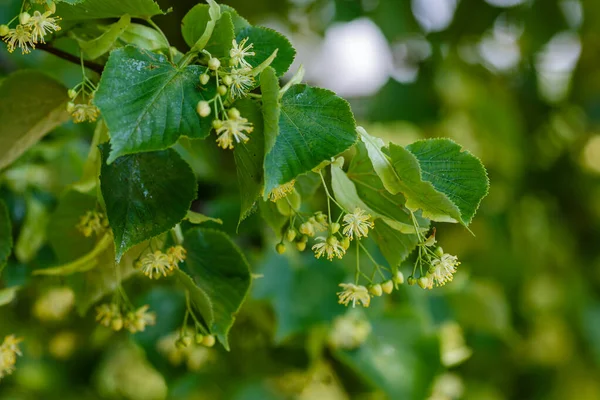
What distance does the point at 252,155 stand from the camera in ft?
1.49

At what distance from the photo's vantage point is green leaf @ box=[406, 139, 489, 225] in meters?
0.47

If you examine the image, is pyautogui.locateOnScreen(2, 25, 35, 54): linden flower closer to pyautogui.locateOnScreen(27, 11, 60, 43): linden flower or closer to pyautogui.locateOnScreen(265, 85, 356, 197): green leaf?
pyautogui.locateOnScreen(27, 11, 60, 43): linden flower

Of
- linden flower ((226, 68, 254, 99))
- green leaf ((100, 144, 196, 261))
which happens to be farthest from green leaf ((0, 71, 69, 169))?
linden flower ((226, 68, 254, 99))

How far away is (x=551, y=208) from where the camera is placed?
72.2 inches

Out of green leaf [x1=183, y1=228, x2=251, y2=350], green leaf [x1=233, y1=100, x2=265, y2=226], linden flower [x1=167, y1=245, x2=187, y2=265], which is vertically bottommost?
green leaf [x1=183, y1=228, x2=251, y2=350]

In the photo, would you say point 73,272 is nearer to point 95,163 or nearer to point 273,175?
point 95,163

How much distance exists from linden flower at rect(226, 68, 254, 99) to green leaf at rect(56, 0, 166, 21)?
87 millimetres

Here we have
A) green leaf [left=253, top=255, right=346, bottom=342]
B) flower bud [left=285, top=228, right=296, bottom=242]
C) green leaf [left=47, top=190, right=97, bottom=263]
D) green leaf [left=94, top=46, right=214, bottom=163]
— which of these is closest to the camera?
green leaf [left=94, top=46, right=214, bottom=163]

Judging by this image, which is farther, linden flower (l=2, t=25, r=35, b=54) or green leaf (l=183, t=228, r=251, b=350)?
green leaf (l=183, t=228, r=251, b=350)

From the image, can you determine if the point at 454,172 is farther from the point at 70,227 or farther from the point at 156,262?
the point at 70,227

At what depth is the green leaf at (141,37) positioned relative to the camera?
528mm

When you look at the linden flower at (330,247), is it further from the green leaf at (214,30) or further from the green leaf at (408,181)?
the green leaf at (214,30)

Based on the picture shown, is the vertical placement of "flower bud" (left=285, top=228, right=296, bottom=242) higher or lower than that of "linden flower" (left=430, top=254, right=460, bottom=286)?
lower

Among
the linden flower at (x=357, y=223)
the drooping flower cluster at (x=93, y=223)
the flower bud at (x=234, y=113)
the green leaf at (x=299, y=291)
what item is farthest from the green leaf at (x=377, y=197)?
the green leaf at (x=299, y=291)
